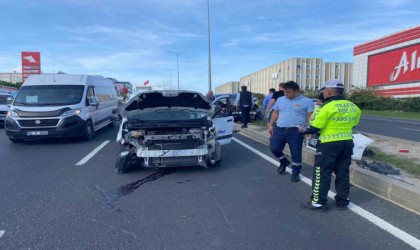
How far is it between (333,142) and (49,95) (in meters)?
9.37

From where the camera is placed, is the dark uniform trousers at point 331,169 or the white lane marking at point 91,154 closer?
the dark uniform trousers at point 331,169

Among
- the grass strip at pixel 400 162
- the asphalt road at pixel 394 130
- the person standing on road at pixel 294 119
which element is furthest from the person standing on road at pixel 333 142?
the asphalt road at pixel 394 130

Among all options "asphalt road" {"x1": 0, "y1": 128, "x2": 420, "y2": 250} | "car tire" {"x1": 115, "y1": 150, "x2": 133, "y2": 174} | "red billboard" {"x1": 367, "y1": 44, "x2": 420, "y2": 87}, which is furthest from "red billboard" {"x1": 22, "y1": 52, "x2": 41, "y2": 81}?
"red billboard" {"x1": 367, "y1": 44, "x2": 420, "y2": 87}

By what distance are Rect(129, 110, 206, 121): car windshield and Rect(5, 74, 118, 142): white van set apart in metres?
3.77

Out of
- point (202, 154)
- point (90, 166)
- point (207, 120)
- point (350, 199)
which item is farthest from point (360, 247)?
point (90, 166)

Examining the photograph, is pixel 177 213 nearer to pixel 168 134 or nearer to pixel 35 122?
pixel 168 134

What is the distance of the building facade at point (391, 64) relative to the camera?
3509 cm

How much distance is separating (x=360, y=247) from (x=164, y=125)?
165 inches

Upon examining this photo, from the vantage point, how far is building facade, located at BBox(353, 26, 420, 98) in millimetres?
35094

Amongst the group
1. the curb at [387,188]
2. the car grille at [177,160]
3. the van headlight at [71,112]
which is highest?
the van headlight at [71,112]

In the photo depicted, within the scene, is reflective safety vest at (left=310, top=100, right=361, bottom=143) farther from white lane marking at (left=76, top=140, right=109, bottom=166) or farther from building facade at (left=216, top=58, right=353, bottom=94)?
building facade at (left=216, top=58, right=353, bottom=94)

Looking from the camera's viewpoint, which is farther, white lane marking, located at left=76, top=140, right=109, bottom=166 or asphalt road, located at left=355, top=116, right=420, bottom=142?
asphalt road, located at left=355, top=116, right=420, bottom=142

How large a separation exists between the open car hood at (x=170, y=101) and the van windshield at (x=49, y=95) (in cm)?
416

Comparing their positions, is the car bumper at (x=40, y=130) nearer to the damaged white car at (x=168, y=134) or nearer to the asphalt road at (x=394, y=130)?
the damaged white car at (x=168, y=134)
